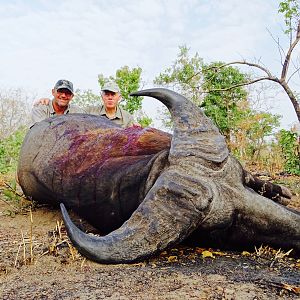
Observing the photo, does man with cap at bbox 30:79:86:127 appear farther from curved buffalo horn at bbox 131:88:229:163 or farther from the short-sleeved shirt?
curved buffalo horn at bbox 131:88:229:163

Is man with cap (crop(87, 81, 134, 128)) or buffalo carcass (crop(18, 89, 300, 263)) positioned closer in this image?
buffalo carcass (crop(18, 89, 300, 263))

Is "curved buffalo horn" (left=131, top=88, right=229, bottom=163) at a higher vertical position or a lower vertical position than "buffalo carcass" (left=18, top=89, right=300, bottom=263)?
higher

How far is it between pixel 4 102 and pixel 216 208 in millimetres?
29434

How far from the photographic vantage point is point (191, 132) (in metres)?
2.88

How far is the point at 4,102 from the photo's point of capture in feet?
99.5

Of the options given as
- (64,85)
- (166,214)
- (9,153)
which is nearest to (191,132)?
(166,214)

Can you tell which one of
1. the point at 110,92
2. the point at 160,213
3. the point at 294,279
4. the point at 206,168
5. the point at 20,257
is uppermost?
the point at 110,92

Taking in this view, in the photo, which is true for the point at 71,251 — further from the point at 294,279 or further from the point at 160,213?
the point at 294,279

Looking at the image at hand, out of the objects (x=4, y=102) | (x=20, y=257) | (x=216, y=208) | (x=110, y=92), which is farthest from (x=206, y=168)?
(x=4, y=102)

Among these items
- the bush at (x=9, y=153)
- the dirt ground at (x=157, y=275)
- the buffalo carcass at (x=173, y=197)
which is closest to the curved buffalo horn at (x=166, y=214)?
the buffalo carcass at (x=173, y=197)

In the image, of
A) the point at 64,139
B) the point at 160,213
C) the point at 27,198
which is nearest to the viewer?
the point at 160,213

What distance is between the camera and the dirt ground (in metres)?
2.18

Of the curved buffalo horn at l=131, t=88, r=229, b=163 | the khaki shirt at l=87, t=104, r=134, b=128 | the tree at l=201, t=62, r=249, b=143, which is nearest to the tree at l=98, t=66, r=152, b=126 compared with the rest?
the tree at l=201, t=62, r=249, b=143

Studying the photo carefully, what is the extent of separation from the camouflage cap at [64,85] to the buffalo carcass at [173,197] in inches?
113
